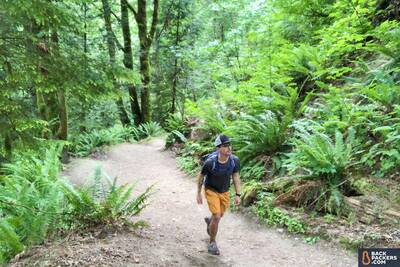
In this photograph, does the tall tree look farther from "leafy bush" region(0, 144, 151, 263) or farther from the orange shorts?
the orange shorts

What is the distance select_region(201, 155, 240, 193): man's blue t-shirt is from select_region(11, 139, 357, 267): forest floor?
1084 millimetres

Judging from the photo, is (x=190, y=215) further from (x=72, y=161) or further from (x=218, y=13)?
(x=218, y=13)

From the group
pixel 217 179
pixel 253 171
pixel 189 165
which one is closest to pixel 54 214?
pixel 217 179

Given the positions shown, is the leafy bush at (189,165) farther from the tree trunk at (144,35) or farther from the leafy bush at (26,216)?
the tree trunk at (144,35)

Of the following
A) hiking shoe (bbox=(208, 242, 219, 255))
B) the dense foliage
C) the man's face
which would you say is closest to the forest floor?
hiking shoe (bbox=(208, 242, 219, 255))

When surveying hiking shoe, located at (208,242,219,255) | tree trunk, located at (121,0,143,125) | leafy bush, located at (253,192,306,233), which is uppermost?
tree trunk, located at (121,0,143,125)

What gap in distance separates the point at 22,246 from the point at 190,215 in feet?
11.1

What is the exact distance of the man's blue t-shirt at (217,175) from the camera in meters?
5.80

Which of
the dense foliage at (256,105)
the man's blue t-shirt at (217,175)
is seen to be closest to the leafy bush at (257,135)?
the dense foliage at (256,105)

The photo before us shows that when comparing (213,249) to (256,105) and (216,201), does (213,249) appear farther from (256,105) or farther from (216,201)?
(256,105)

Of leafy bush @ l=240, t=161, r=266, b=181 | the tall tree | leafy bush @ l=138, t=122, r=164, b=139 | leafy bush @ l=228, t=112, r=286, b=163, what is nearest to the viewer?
leafy bush @ l=240, t=161, r=266, b=181

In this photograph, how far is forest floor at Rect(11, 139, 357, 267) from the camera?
512 cm

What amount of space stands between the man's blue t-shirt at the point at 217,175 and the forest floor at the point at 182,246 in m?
1.08

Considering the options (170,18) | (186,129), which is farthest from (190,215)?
(170,18)
